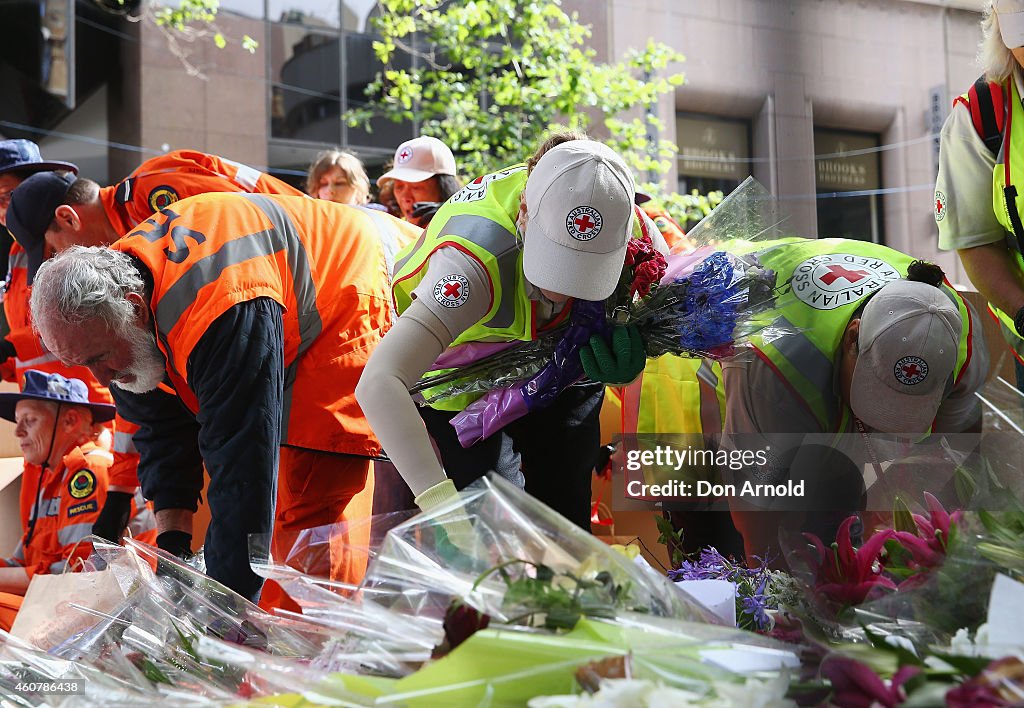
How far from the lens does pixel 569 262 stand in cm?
155

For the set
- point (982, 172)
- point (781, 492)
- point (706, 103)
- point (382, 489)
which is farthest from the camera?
point (706, 103)

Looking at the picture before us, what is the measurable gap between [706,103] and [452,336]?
21.4ft

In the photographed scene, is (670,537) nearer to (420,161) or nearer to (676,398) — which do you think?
(676,398)

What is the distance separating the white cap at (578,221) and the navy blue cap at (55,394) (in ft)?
7.59

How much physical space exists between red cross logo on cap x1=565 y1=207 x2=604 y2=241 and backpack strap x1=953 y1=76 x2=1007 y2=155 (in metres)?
0.91

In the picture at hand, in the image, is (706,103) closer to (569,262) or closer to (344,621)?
(569,262)

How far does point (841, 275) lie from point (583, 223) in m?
0.48

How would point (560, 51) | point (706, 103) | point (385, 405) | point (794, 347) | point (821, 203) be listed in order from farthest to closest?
point (706, 103) → point (821, 203) → point (560, 51) → point (794, 347) → point (385, 405)

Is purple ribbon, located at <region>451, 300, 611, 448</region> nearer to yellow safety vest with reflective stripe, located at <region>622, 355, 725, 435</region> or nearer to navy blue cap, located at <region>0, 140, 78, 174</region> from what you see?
yellow safety vest with reflective stripe, located at <region>622, 355, 725, 435</region>

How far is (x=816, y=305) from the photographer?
5.68ft

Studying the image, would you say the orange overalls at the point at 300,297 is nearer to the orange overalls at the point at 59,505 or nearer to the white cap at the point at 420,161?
the white cap at the point at 420,161

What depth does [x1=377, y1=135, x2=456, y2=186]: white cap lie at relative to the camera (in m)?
3.38

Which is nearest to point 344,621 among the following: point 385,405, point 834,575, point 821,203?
point 834,575

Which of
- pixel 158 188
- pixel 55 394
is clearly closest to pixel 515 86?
pixel 55 394
